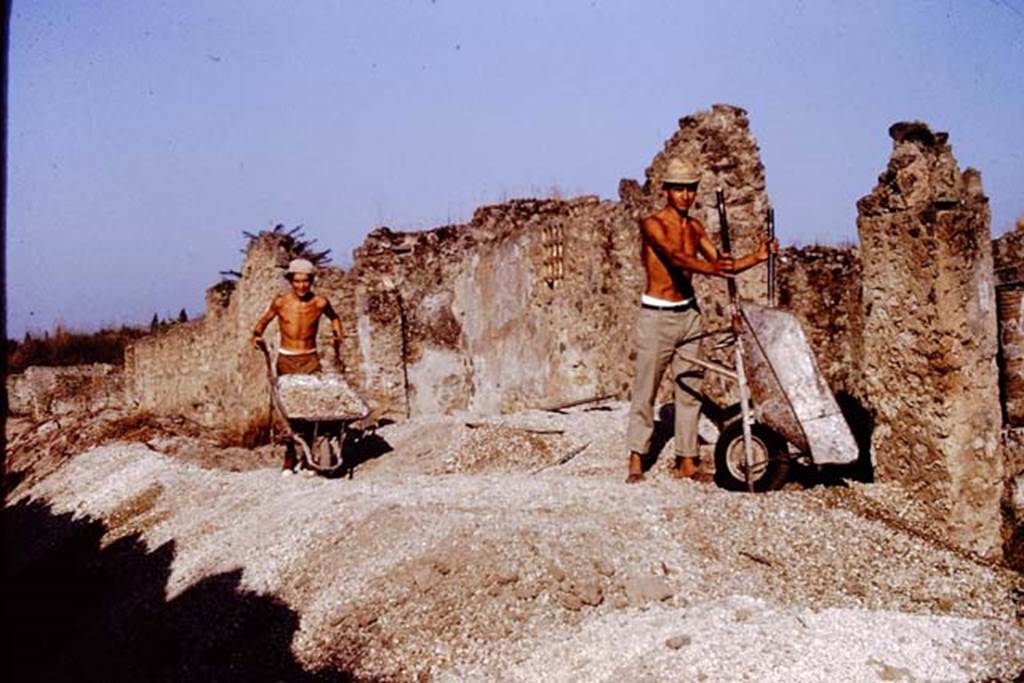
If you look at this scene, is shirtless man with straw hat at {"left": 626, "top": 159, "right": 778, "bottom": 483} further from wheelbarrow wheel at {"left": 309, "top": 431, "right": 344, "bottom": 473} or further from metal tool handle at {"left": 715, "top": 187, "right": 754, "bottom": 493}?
wheelbarrow wheel at {"left": 309, "top": 431, "right": 344, "bottom": 473}

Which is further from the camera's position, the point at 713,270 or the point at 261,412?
the point at 261,412

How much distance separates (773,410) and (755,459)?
0.35 meters

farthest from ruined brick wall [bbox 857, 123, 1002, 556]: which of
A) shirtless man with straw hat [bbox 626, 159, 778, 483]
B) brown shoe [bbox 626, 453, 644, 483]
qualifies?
brown shoe [bbox 626, 453, 644, 483]

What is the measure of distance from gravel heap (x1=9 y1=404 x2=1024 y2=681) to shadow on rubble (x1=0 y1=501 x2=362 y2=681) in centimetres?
5

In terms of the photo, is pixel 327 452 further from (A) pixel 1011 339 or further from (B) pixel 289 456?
(A) pixel 1011 339

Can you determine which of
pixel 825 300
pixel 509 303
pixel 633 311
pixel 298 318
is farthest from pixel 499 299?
pixel 825 300

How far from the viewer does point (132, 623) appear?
543 cm

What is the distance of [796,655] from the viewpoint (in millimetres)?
3703

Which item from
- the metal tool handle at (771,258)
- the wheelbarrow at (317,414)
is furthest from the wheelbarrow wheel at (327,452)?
the metal tool handle at (771,258)

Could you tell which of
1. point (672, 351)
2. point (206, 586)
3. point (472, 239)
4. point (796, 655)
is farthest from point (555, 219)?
point (796, 655)

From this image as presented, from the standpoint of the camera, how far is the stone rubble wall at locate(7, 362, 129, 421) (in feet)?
78.0

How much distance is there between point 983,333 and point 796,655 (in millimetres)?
2504

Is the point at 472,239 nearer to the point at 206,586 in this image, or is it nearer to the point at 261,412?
the point at 261,412

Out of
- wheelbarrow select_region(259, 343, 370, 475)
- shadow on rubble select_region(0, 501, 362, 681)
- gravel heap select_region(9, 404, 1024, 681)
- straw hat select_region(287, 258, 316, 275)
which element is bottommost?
shadow on rubble select_region(0, 501, 362, 681)
